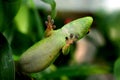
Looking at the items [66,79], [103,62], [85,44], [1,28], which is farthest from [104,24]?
[1,28]

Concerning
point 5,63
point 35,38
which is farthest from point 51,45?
point 35,38

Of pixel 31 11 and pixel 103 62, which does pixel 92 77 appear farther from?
pixel 31 11

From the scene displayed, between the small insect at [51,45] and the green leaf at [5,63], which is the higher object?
the small insect at [51,45]

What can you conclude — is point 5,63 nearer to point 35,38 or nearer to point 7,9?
point 7,9

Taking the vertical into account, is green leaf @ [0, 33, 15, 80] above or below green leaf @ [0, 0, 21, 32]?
below

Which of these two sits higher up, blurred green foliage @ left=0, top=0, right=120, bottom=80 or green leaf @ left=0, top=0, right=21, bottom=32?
green leaf @ left=0, top=0, right=21, bottom=32
